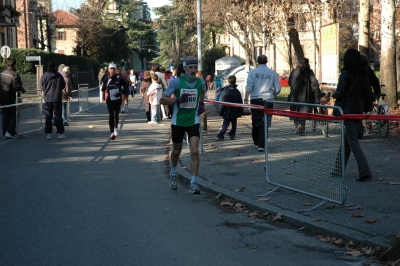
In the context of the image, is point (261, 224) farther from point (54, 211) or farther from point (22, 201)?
point (22, 201)

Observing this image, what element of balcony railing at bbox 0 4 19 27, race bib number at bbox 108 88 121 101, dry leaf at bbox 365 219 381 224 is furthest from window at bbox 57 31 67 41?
dry leaf at bbox 365 219 381 224

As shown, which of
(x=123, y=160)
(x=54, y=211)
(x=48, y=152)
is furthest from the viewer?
(x=48, y=152)

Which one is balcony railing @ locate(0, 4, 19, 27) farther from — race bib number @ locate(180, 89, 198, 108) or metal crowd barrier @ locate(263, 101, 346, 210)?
metal crowd barrier @ locate(263, 101, 346, 210)

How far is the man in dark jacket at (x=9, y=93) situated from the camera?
55.6 feet

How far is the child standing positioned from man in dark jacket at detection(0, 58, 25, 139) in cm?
510

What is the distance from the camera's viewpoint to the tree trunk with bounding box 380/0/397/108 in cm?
1975

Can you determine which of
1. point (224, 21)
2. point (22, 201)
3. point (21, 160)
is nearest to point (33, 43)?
point (224, 21)

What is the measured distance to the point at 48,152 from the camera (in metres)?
14.3

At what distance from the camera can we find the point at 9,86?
17.0 meters

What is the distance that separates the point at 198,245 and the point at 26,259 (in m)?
1.67

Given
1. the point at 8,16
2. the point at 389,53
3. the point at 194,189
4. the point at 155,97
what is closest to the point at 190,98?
the point at 194,189

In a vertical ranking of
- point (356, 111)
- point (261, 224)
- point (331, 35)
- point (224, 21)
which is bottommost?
point (261, 224)

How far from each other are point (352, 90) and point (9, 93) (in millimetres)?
10359

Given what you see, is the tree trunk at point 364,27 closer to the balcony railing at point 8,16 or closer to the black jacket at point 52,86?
the black jacket at point 52,86
